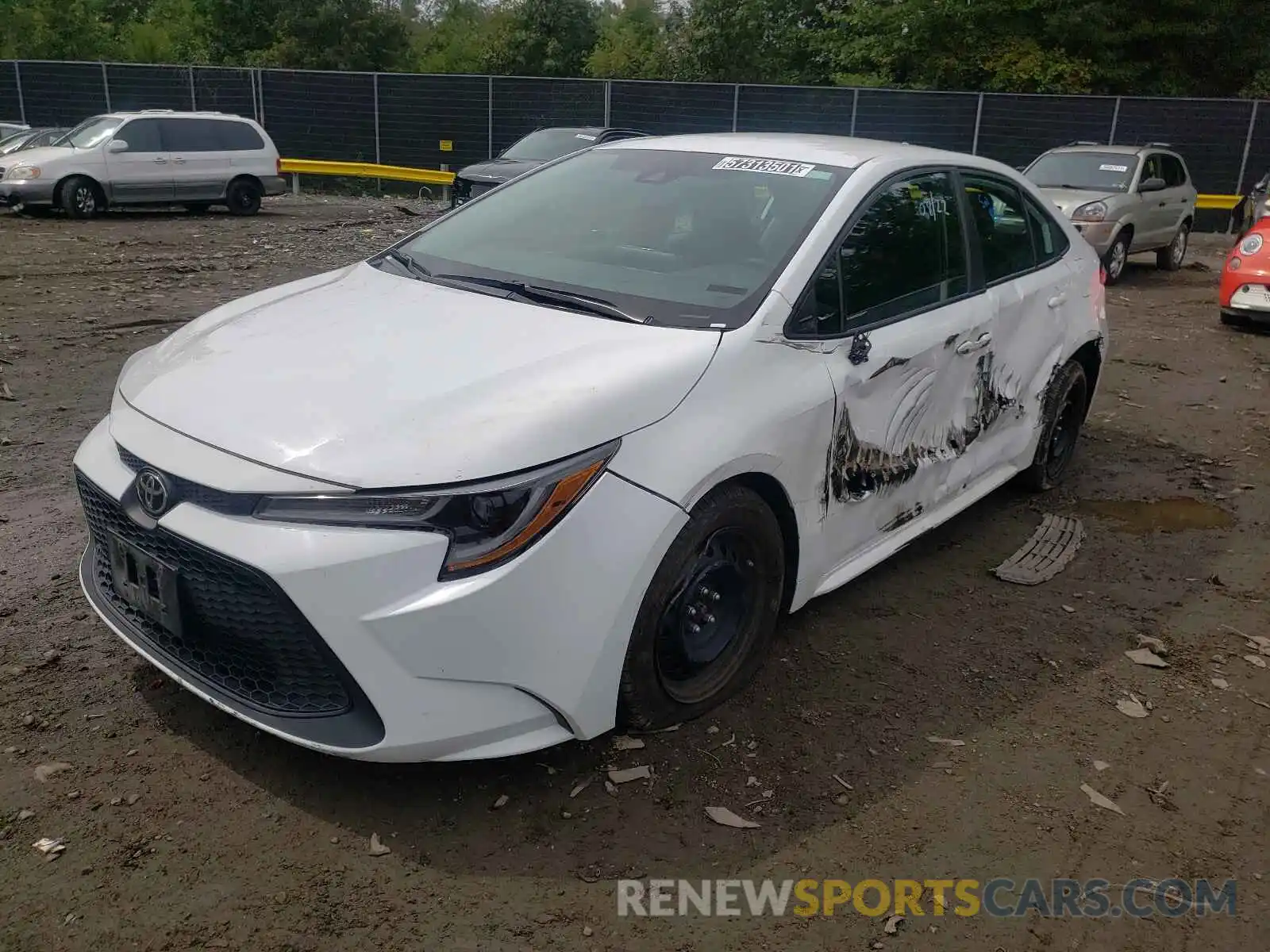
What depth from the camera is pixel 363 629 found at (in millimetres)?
2490

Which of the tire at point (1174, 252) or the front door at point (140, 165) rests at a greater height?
the front door at point (140, 165)

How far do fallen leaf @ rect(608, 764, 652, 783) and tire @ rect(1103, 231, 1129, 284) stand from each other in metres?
11.7

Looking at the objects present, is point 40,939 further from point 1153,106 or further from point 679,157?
point 1153,106

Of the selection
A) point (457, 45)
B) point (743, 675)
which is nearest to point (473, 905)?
point (743, 675)

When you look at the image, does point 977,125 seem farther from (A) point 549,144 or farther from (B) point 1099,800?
(B) point 1099,800

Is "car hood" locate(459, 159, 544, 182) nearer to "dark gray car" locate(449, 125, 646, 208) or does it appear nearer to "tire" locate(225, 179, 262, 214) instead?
"dark gray car" locate(449, 125, 646, 208)

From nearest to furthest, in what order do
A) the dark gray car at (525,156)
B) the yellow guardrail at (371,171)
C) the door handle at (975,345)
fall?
the door handle at (975,345), the dark gray car at (525,156), the yellow guardrail at (371,171)

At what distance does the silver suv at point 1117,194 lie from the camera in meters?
12.7

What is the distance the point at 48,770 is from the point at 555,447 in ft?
5.47

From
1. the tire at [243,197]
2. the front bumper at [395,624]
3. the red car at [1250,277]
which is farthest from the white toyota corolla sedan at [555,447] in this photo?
the tire at [243,197]

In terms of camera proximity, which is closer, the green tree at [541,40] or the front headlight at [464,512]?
the front headlight at [464,512]

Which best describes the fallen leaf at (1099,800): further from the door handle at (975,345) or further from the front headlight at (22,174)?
the front headlight at (22,174)

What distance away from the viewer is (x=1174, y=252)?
15109 millimetres

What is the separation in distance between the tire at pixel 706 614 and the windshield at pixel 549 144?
1291 cm
